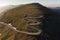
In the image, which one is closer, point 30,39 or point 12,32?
point 30,39

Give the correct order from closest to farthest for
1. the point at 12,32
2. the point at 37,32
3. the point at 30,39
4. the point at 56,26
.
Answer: the point at 30,39, the point at 37,32, the point at 12,32, the point at 56,26

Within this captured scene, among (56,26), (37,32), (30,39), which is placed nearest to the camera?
(30,39)

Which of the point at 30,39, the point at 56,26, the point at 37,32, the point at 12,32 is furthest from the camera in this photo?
the point at 56,26

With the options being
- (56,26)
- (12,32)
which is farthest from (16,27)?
(56,26)

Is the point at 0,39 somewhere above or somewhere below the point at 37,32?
below

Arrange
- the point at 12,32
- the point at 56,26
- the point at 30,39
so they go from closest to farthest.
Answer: the point at 30,39 → the point at 12,32 → the point at 56,26

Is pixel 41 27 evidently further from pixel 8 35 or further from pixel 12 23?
pixel 12 23

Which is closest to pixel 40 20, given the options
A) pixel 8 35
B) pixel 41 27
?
pixel 41 27

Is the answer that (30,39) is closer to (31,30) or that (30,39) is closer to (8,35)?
(31,30)

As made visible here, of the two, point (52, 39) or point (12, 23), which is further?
point (12, 23)
